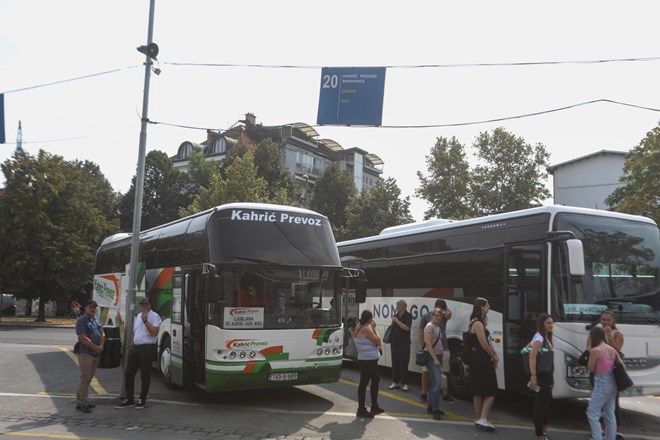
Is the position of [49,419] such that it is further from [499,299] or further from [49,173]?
[49,173]

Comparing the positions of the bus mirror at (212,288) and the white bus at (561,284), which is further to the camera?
the bus mirror at (212,288)

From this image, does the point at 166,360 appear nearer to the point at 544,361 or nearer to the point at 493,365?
the point at 493,365

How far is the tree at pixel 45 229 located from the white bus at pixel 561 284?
95.2ft

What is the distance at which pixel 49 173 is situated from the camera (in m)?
35.8

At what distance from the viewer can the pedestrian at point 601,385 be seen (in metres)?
6.99

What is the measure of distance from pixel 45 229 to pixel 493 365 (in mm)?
33288

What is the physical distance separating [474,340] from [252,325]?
11.8 feet

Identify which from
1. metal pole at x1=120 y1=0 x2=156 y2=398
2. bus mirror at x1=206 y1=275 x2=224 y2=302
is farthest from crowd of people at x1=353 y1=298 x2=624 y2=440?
metal pole at x1=120 y1=0 x2=156 y2=398

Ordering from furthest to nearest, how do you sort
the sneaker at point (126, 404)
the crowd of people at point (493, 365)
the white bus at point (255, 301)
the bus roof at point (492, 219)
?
the sneaker at point (126, 404)
the white bus at point (255, 301)
the bus roof at point (492, 219)
the crowd of people at point (493, 365)

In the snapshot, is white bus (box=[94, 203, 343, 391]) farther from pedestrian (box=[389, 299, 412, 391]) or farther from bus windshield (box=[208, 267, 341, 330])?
pedestrian (box=[389, 299, 412, 391])

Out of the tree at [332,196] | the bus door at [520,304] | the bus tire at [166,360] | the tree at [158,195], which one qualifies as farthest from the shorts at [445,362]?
the tree at [332,196]

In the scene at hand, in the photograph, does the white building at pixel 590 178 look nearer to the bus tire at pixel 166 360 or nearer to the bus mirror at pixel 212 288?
the bus tire at pixel 166 360

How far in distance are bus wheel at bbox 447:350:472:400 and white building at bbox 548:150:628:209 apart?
43134 mm

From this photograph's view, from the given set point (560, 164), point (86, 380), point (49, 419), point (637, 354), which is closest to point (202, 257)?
point (86, 380)
